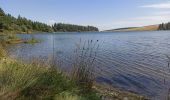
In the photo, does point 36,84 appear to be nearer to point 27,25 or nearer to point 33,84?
point 33,84

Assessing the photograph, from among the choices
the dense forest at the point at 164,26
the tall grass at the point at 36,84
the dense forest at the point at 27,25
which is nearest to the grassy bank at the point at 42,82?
the tall grass at the point at 36,84

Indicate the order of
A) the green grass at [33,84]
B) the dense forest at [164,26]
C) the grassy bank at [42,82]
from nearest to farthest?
the green grass at [33,84]
the grassy bank at [42,82]
the dense forest at [164,26]

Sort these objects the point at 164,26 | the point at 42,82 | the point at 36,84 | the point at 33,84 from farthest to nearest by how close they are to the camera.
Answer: the point at 164,26, the point at 42,82, the point at 36,84, the point at 33,84

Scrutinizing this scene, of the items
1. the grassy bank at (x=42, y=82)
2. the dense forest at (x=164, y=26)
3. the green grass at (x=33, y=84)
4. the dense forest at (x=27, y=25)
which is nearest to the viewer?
the green grass at (x=33, y=84)

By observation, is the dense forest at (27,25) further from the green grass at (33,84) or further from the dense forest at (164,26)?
the green grass at (33,84)

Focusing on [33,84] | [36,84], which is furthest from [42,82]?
[33,84]

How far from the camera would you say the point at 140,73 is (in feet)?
52.7

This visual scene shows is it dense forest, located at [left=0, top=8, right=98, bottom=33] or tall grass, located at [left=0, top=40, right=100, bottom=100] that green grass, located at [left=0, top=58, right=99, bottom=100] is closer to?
tall grass, located at [left=0, top=40, right=100, bottom=100]

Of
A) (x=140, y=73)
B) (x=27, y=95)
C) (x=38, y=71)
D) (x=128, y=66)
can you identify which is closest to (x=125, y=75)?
(x=140, y=73)

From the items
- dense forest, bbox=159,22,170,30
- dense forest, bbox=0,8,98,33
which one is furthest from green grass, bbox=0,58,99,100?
dense forest, bbox=159,22,170,30

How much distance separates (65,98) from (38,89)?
2.59ft

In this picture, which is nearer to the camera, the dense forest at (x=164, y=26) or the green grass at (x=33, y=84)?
the green grass at (x=33, y=84)

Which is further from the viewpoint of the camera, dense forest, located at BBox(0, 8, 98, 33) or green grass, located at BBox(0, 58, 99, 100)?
dense forest, located at BBox(0, 8, 98, 33)

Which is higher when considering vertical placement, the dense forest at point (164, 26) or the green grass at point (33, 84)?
the dense forest at point (164, 26)
